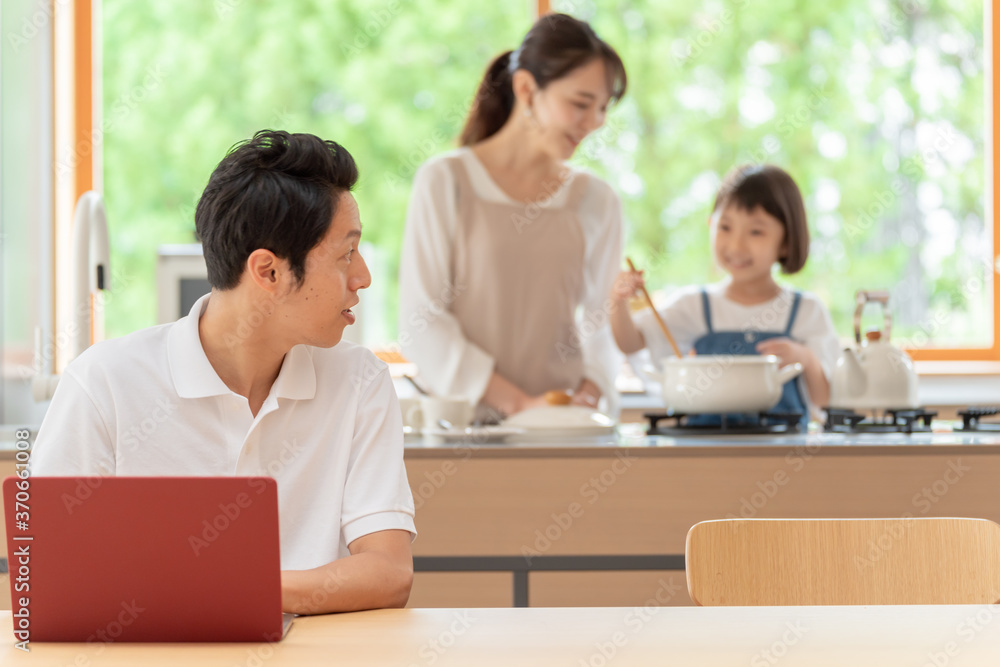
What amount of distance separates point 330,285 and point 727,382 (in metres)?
1.02

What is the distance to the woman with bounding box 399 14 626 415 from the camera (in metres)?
2.33

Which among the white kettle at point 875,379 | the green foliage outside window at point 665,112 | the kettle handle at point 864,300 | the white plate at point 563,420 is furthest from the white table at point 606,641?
the green foliage outside window at point 665,112

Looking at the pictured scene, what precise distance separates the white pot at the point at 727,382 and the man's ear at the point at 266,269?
1.03 meters

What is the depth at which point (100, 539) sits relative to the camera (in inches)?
33.4

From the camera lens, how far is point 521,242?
8.13 ft

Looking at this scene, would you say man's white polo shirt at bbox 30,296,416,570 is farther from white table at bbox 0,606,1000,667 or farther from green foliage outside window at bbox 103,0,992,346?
green foliage outside window at bbox 103,0,992,346

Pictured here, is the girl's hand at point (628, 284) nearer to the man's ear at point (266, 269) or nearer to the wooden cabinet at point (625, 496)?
the wooden cabinet at point (625, 496)

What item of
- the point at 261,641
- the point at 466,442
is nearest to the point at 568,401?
the point at 466,442

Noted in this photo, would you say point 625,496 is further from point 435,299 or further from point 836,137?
point 836,137

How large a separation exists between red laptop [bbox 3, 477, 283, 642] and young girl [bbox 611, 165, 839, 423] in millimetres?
1532

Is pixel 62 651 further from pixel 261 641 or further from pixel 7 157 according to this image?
Result: pixel 7 157

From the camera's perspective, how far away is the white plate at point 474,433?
1966mm

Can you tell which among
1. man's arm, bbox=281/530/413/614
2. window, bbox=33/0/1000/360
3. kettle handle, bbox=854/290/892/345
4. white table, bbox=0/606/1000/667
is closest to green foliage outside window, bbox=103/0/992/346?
window, bbox=33/0/1000/360

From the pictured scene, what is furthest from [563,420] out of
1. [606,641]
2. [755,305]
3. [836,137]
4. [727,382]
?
[836,137]
